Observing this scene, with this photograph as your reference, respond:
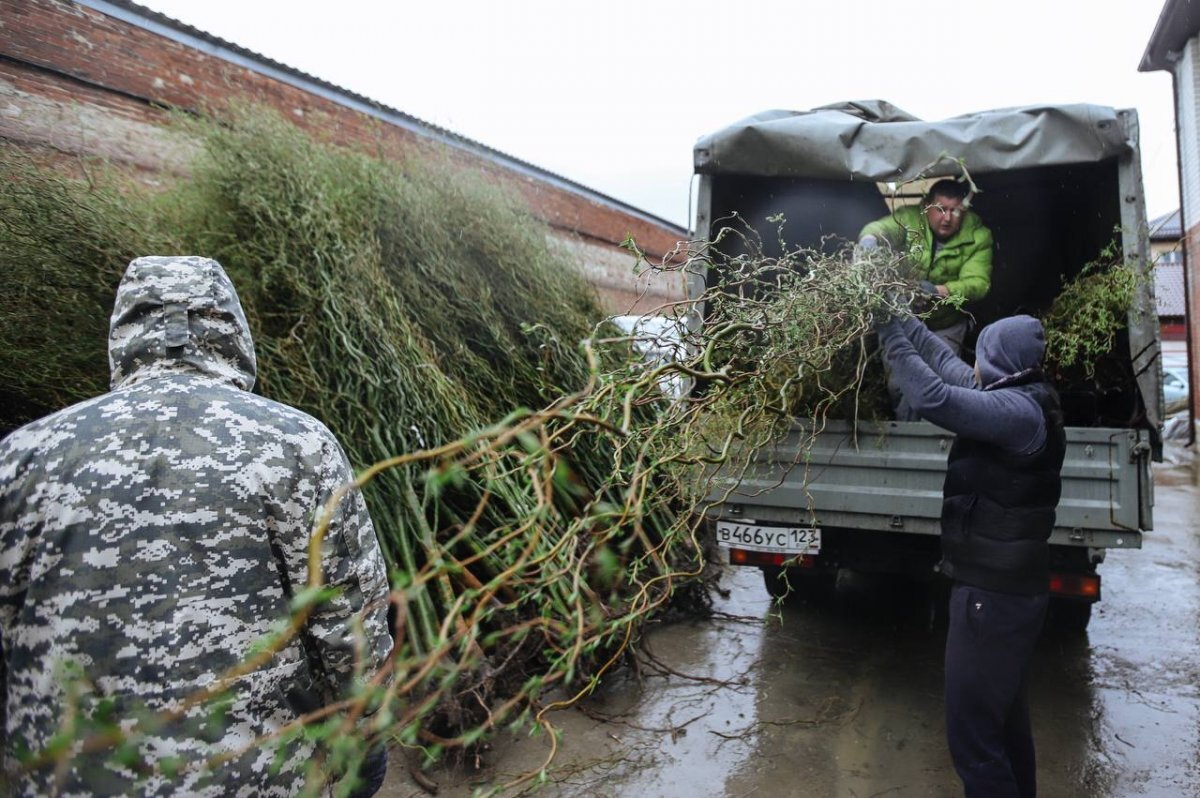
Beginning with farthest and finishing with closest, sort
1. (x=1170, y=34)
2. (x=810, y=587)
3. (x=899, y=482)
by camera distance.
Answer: (x=1170, y=34) < (x=810, y=587) < (x=899, y=482)

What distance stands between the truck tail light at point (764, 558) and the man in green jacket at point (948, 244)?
87cm

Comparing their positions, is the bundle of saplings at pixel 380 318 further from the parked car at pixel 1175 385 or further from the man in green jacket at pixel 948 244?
the parked car at pixel 1175 385

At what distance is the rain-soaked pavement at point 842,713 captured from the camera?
10.7 feet

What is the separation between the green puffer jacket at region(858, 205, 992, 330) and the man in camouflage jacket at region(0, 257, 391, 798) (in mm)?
3118

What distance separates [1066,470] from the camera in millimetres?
3480

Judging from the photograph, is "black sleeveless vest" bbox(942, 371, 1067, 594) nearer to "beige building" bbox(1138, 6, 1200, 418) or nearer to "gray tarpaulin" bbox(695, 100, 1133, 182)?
"gray tarpaulin" bbox(695, 100, 1133, 182)

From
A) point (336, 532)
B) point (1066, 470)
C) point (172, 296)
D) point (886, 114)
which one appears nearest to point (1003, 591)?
point (1066, 470)

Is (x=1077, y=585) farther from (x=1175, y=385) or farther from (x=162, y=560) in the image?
(x=1175, y=385)

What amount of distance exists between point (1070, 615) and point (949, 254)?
2.33 meters

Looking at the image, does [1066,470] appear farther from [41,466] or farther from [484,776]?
[41,466]

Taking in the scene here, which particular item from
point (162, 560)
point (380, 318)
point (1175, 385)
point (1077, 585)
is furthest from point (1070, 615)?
point (1175, 385)

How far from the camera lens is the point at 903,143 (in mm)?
4199

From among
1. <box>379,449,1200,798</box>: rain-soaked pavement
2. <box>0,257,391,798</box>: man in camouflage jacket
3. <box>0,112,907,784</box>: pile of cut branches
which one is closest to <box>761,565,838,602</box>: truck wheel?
<box>379,449,1200,798</box>: rain-soaked pavement

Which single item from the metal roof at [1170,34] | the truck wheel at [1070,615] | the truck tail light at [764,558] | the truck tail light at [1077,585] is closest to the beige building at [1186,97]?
the metal roof at [1170,34]
